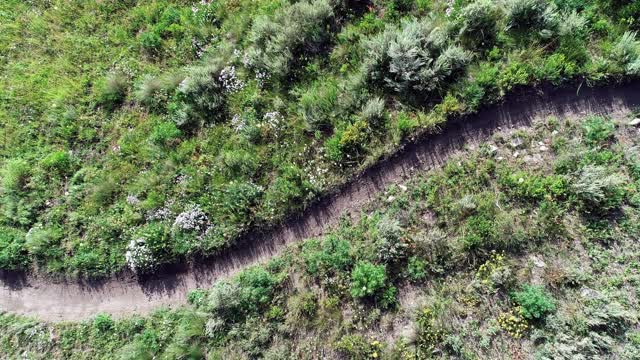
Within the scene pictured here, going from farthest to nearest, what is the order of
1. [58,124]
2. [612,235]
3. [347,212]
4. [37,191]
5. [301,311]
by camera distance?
[58,124]
[37,191]
[347,212]
[301,311]
[612,235]

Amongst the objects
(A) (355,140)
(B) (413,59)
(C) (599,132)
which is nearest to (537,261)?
(C) (599,132)

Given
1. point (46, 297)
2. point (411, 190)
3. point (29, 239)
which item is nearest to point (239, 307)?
point (411, 190)

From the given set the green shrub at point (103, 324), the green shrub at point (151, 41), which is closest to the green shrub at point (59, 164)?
the green shrub at point (151, 41)

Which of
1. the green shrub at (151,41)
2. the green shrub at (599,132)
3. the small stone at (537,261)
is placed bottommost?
the small stone at (537,261)

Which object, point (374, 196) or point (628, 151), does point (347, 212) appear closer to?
point (374, 196)

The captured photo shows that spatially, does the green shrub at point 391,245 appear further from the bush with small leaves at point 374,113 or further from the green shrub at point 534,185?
the green shrub at point 534,185

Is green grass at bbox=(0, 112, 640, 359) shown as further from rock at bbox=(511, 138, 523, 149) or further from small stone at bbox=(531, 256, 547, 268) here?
rock at bbox=(511, 138, 523, 149)

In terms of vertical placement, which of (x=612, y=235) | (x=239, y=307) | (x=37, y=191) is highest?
(x=37, y=191)

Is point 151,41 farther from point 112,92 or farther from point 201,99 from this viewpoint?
point 201,99
